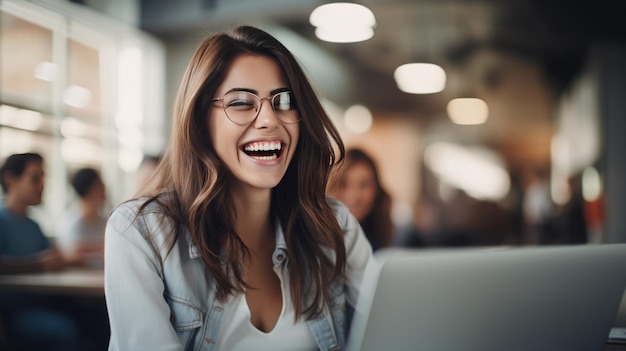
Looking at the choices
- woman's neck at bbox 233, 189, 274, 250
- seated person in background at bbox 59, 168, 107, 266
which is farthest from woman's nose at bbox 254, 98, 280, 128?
seated person in background at bbox 59, 168, 107, 266

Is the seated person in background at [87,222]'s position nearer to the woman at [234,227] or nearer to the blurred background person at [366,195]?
the blurred background person at [366,195]

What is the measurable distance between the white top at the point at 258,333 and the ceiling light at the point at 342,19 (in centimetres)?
345

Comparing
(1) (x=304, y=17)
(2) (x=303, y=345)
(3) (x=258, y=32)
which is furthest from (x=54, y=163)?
(1) (x=304, y=17)

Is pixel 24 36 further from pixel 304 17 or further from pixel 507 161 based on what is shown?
pixel 507 161

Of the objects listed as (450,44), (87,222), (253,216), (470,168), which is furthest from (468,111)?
(253,216)

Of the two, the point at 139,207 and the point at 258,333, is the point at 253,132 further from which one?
the point at 258,333

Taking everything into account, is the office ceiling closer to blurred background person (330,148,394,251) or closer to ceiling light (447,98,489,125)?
ceiling light (447,98,489,125)

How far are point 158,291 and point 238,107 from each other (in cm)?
45

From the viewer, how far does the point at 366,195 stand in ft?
9.18

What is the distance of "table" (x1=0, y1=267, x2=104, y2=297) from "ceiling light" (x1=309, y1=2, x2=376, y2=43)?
2762 mm

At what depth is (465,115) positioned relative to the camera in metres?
9.09

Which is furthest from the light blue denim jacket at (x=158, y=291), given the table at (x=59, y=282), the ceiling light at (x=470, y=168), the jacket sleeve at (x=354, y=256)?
the ceiling light at (x=470, y=168)

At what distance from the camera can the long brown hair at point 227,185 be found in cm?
130

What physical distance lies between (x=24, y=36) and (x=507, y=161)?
9.28 metres
